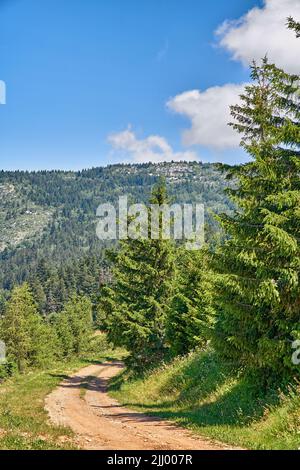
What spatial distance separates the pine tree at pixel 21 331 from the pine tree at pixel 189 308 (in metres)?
33.9

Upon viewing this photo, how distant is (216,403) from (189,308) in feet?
32.5

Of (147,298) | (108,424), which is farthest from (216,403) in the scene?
(147,298)

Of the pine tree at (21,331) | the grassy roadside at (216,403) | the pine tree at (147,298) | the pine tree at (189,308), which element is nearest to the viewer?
the grassy roadside at (216,403)

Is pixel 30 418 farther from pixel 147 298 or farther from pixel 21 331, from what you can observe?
pixel 21 331

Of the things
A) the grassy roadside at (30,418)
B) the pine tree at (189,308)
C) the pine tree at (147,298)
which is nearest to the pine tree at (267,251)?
the grassy roadside at (30,418)

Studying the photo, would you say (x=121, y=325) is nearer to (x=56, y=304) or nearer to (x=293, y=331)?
(x=293, y=331)

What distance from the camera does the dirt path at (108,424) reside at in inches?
472

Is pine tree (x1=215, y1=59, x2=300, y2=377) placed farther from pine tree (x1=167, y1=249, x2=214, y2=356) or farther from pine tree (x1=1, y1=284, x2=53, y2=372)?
pine tree (x1=1, y1=284, x2=53, y2=372)

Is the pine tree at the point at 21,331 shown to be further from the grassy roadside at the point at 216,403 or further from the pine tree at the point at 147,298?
the grassy roadside at the point at 216,403

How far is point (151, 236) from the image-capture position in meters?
32.1

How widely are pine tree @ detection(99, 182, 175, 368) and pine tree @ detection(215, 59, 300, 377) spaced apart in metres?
15.9

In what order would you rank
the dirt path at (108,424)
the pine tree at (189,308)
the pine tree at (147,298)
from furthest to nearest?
1. the pine tree at (147,298)
2. the pine tree at (189,308)
3. the dirt path at (108,424)

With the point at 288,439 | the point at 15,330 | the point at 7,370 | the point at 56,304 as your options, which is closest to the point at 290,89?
the point at 288,439
